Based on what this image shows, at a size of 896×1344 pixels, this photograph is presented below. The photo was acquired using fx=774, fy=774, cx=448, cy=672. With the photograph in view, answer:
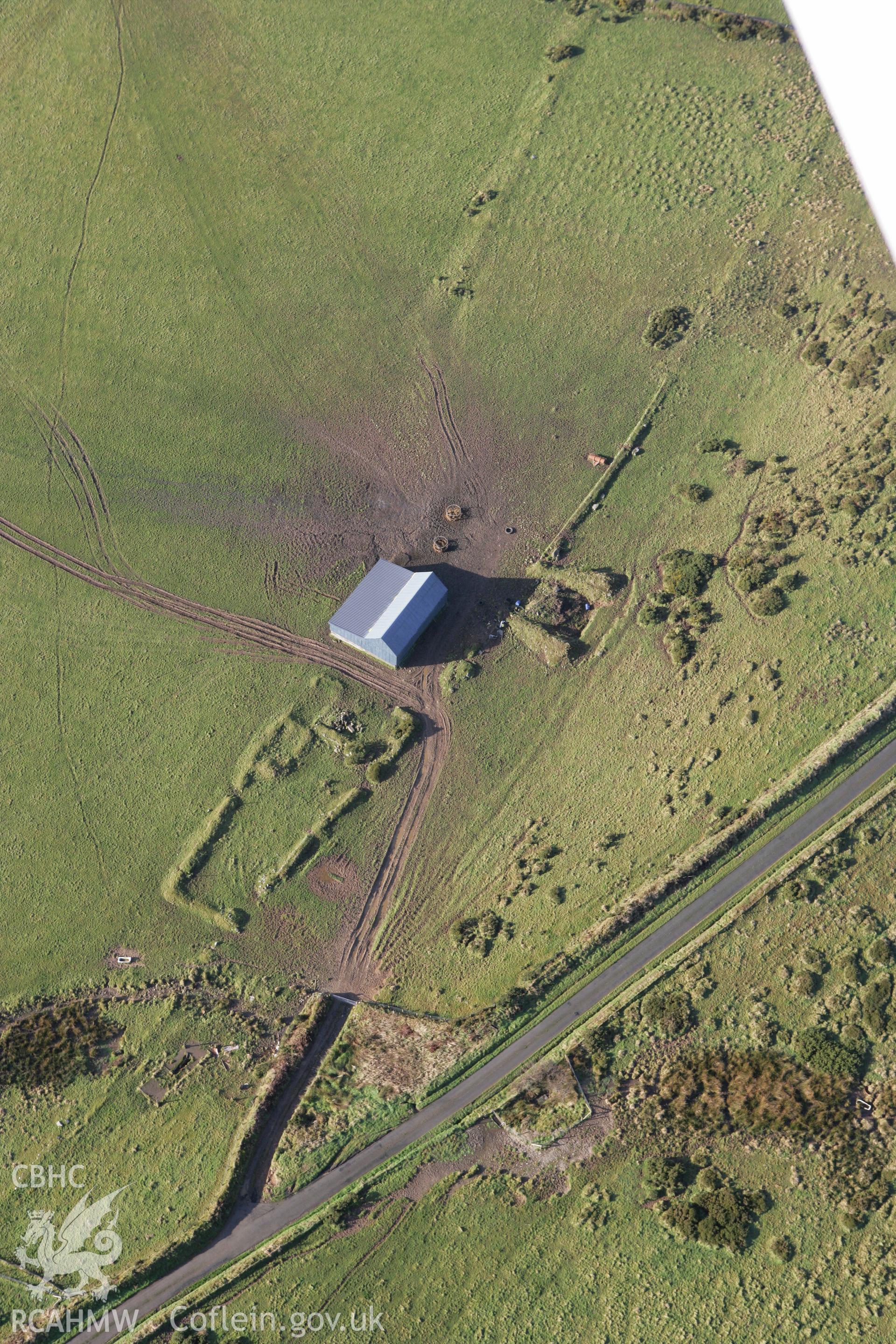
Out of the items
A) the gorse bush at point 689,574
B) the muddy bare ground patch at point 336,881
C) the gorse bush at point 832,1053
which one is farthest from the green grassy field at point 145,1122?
the gorse bush at point 689,574

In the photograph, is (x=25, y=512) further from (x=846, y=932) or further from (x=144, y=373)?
(x=846, y=932)

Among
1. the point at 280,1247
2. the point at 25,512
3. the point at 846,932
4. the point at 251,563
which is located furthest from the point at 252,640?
the point at 846,932

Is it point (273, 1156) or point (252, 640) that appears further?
point (252, 640)

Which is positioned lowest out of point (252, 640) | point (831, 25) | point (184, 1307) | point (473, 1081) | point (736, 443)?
point (184, 1307)

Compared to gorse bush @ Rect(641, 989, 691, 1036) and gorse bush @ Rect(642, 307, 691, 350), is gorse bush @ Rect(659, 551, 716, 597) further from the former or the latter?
gorse bush @ Rect(641, 989, 691, 1036)

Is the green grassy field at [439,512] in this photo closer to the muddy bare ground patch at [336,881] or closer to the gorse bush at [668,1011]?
the muddy bare ground patch at [336,881]

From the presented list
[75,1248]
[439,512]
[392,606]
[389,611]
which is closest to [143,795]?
[389,611]

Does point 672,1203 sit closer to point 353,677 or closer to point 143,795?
point 353,677

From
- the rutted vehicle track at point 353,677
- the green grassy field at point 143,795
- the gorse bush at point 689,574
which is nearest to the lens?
the rutted vehicle track at point 353,677
